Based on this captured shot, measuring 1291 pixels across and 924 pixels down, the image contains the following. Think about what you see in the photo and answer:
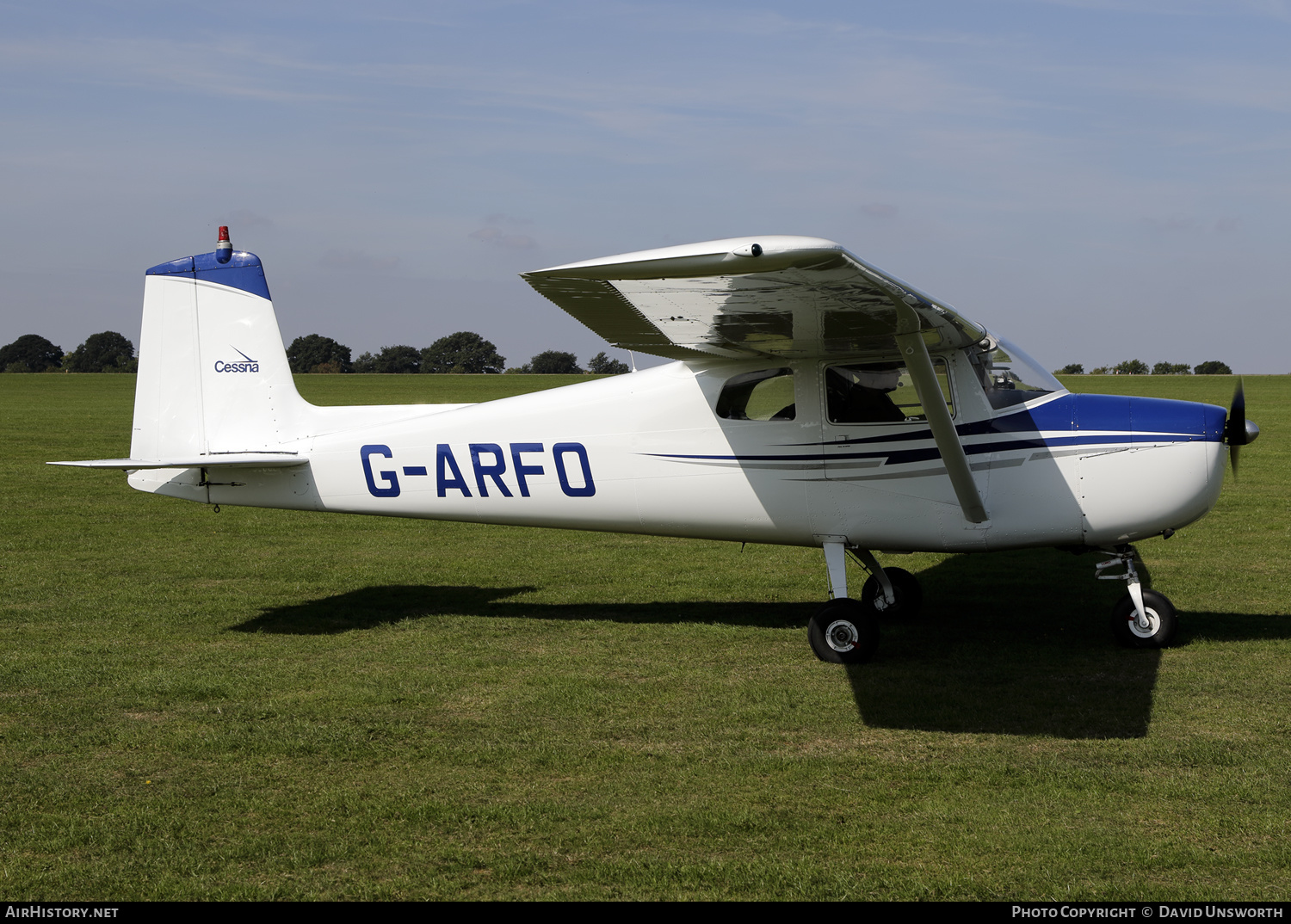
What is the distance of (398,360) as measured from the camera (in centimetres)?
10181

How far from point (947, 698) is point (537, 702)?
230cm

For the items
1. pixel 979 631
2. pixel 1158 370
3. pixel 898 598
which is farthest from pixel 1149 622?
pixel 1158 370

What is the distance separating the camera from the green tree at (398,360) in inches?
3802

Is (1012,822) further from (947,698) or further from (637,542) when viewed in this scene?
(637,542)

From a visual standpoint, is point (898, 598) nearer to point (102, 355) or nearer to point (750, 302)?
point (750, 302)

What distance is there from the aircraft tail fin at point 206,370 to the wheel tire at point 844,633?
4134mm

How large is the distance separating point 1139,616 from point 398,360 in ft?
326

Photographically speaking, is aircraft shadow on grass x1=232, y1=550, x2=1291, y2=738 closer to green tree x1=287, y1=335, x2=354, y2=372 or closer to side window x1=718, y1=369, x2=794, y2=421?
side window x1=718, y1=369, x2=794, y2=421

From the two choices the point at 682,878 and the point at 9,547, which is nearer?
the point at 682,878

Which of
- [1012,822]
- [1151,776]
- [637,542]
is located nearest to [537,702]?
[1012,822]

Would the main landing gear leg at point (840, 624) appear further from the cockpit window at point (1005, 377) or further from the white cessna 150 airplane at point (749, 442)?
the cockpit window at point (1005, 377)

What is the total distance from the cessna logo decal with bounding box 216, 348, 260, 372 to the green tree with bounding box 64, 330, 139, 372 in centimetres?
9832

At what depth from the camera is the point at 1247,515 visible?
13.0 metres
